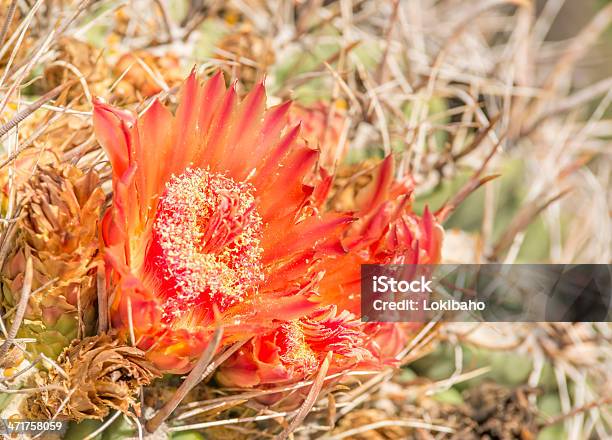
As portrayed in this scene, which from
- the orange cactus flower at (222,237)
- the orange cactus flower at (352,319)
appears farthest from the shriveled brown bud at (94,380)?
the orange cactus flower at (352,319)

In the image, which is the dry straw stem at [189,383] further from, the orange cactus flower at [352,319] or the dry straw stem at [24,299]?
the dry straw stem at [24,299]

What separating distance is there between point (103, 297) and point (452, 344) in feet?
2.13

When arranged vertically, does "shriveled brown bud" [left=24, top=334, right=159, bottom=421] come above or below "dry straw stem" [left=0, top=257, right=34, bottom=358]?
below

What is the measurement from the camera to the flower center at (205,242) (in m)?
0.84

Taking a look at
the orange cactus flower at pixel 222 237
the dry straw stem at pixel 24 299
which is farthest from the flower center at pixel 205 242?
the dry straw stem at pixel 24 299

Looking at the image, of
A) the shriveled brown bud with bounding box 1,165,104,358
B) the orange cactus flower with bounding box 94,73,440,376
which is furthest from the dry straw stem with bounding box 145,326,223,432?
the shriveled brown bud with bounding box 1,165,104,358

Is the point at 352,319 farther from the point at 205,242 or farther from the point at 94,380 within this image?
the point at 94,380

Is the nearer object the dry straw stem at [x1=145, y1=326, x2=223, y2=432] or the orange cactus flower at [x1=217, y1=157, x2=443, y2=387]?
the dry straw stem at [x1=145, y1=326, x2=223, y2=432]

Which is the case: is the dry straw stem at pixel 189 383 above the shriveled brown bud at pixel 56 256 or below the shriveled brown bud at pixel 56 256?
below

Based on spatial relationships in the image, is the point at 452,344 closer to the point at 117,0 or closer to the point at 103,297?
the point at 103,297

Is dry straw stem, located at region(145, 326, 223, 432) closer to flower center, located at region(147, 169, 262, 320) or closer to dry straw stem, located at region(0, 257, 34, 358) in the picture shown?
flower center, located at region(147, 169, 262, 320)

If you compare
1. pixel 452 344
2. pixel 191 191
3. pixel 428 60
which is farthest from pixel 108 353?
pixel 428 60

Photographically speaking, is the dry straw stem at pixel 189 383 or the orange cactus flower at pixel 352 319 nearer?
the dry straw stem at pixel 189 383

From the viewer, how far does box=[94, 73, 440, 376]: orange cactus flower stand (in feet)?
2.62
